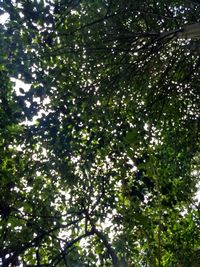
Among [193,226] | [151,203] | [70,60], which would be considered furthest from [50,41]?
[193,226]

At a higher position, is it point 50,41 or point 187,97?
point 50,41

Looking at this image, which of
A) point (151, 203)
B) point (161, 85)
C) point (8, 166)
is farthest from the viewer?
point (161, 85)

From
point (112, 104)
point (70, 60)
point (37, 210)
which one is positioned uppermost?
point (70, 60)

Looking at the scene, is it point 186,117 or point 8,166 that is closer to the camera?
point 8,166

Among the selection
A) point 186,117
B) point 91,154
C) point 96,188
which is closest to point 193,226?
point 186,117

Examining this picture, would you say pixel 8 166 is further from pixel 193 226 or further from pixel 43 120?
pixel 193 226

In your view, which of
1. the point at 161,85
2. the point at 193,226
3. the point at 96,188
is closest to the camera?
the point at 96,188

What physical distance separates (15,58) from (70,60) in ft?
3.91

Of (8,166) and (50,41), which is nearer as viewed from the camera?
(8,166)

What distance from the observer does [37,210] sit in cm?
481

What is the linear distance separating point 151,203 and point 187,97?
9.13 feet

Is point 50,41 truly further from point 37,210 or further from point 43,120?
point 37,210

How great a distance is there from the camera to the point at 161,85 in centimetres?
640

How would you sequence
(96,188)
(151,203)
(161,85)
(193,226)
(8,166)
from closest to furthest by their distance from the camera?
(8,166) < (151,203) < (96,188) < (161,85) < (193,226)
